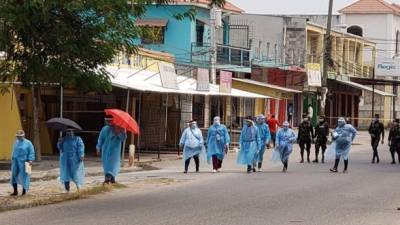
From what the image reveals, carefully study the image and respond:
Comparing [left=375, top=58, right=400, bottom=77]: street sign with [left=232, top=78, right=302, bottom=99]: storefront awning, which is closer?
[left=232, top=78, right=302, bottom=99]: storefront awning

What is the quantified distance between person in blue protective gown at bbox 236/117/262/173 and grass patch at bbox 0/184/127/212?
249 inches

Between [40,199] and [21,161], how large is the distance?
106 centimetres

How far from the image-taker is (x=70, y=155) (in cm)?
1709

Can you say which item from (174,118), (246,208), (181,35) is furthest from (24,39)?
(181,35)

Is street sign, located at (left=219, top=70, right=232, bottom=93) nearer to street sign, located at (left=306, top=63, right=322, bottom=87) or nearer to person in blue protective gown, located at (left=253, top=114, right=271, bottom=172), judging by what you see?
person in blue protective gown, located at (left=253, top=114, right=271, bottom=172)

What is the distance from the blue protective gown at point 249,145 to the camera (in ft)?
76.7

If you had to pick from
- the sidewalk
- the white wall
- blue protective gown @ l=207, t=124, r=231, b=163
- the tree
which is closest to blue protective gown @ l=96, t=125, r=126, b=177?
the tree

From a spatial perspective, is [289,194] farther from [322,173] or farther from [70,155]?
[322,173]

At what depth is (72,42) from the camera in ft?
49.4

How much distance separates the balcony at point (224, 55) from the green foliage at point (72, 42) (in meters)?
26.1

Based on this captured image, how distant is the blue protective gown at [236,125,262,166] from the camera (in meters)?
23.4

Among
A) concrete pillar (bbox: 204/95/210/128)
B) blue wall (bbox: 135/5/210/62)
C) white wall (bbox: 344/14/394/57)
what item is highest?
white wall (bbox: 344/14/394/57)

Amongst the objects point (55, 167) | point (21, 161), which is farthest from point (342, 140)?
point (21, 161)

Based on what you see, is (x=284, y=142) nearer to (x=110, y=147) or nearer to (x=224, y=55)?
(x=110, y=147)
